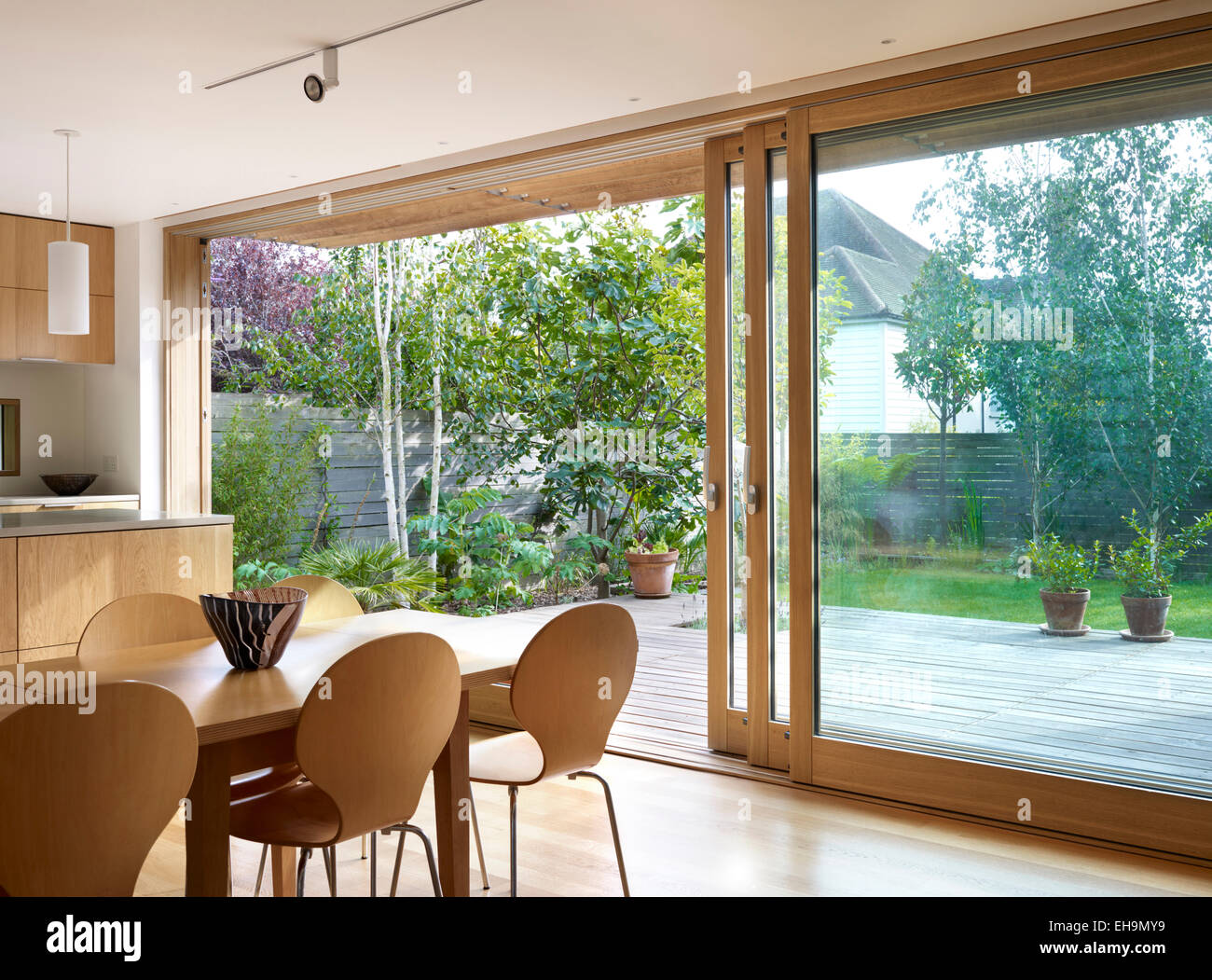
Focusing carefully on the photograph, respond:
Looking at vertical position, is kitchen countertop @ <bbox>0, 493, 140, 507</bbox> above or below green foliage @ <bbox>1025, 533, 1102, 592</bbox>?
above

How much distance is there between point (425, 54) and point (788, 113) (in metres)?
1.34

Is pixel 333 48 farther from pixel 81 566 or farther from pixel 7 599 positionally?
pixel 7 599

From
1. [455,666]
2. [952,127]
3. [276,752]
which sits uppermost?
[952,127]

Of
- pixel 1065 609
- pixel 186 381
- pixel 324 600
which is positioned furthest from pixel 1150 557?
pixel 186 381

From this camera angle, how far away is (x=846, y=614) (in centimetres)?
388

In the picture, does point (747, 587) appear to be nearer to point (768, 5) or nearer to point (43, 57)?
point (768, 5)

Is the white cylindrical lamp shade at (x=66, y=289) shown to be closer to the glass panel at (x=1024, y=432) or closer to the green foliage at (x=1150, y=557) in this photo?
the glass panel at (x=1024, y=432)

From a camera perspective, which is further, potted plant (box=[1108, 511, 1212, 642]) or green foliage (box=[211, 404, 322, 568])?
green foliage (box=[211, 404, 322, 568])

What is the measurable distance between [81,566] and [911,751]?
10.4 ft

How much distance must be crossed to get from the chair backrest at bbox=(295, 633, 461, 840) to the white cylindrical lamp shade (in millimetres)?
3070

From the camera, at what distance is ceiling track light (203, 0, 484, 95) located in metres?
3.12
